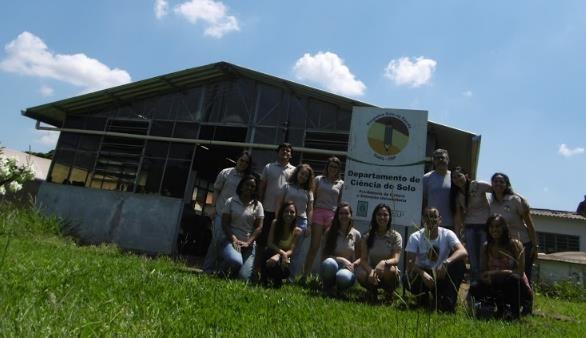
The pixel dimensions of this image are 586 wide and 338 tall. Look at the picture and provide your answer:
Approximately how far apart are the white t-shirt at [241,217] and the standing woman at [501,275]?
107 inches

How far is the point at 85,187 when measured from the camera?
12.6 meters

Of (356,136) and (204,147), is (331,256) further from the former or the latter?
(204,147)

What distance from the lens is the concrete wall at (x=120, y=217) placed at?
11602mm

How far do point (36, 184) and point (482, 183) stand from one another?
1362cm

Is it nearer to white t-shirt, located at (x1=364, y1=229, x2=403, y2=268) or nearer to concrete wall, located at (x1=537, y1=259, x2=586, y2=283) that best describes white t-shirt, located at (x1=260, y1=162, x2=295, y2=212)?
white t-shirt, located at (x1=364, y1=229, x2=403, y2=268)

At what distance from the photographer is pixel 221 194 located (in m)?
6.30

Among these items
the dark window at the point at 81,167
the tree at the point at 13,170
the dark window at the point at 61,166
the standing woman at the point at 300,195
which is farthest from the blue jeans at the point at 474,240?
the dark window at the point at 61,166

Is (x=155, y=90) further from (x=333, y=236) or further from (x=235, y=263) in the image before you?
(x=333, y=236)

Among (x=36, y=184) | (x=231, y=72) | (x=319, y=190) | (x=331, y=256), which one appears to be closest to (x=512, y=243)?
(x=331, y=256)

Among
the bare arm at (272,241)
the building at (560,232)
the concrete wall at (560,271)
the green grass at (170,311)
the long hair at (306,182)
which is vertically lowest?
the green grass at (170,311)

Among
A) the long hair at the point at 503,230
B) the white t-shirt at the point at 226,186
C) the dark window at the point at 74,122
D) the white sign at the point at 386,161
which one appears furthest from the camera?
the dark window at the point at 74,122

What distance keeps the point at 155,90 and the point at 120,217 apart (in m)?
3.84

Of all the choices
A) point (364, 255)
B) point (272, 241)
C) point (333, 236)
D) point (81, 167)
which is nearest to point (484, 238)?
point (364, 255)

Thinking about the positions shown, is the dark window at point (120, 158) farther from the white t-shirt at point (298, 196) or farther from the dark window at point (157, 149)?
the white t-shirt at point (298, 196)
